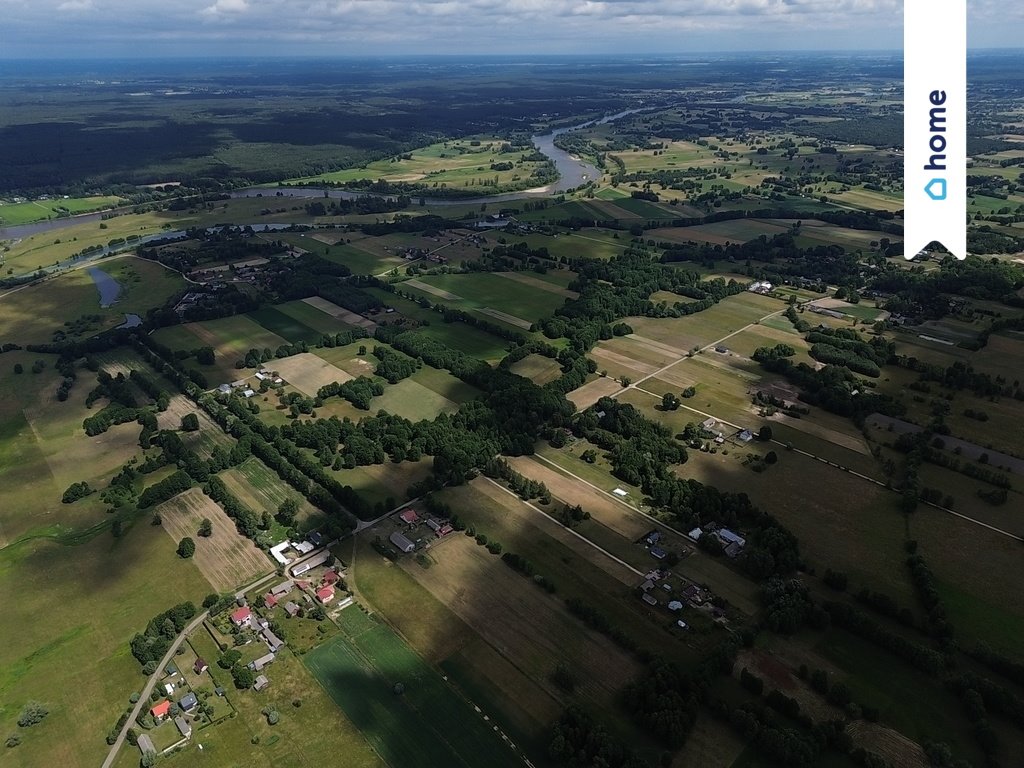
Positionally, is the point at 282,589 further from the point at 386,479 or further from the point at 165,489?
the point at 165,489

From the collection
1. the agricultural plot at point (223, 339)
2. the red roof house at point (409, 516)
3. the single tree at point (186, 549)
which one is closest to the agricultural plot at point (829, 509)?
the red roof house at point (409, 516)

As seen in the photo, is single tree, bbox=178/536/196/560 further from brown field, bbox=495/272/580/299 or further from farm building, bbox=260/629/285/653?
brown field, bbox=495/272/580/299

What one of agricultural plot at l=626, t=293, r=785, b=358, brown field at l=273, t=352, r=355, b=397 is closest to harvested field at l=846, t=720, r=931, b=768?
agricultural plot at l=626, t=293, r=785, b=358

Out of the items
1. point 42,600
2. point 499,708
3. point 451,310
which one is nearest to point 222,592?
point 42,600

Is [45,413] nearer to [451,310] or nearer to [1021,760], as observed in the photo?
[451,310]

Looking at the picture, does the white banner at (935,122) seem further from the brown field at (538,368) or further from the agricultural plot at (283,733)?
the brown field at (538,368)

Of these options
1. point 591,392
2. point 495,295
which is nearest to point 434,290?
point 495,295
